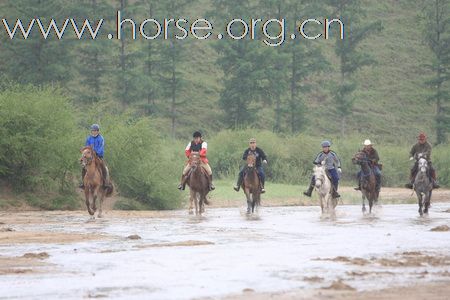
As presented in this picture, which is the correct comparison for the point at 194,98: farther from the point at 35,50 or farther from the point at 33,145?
the point at 33,145

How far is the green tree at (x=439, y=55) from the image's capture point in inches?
3297

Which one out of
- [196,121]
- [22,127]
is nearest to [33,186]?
[22,127]

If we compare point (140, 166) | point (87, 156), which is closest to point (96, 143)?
point (87, 156)

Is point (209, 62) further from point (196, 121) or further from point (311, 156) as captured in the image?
point (311, 156)

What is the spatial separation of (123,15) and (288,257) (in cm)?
6087

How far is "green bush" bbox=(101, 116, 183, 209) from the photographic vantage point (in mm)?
36844

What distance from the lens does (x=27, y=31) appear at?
227 feet

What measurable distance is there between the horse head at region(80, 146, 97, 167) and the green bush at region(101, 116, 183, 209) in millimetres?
6873

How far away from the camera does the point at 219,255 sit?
60.7ft

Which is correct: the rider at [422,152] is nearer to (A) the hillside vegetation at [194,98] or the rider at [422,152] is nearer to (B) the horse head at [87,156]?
(A) the hillside vegetation at [194,98]

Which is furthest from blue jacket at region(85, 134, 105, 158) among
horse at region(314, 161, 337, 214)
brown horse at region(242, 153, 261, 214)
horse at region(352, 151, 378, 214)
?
horse at region(352, 151, 378, 214)

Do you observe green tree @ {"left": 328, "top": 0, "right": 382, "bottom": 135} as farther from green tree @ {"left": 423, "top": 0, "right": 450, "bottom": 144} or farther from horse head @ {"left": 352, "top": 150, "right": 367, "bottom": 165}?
horse head @ {"left": 352, "top": 150, "right": 367, "bottom": 165}

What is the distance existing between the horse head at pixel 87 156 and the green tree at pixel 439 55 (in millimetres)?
56841

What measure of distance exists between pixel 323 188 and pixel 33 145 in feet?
32.2
